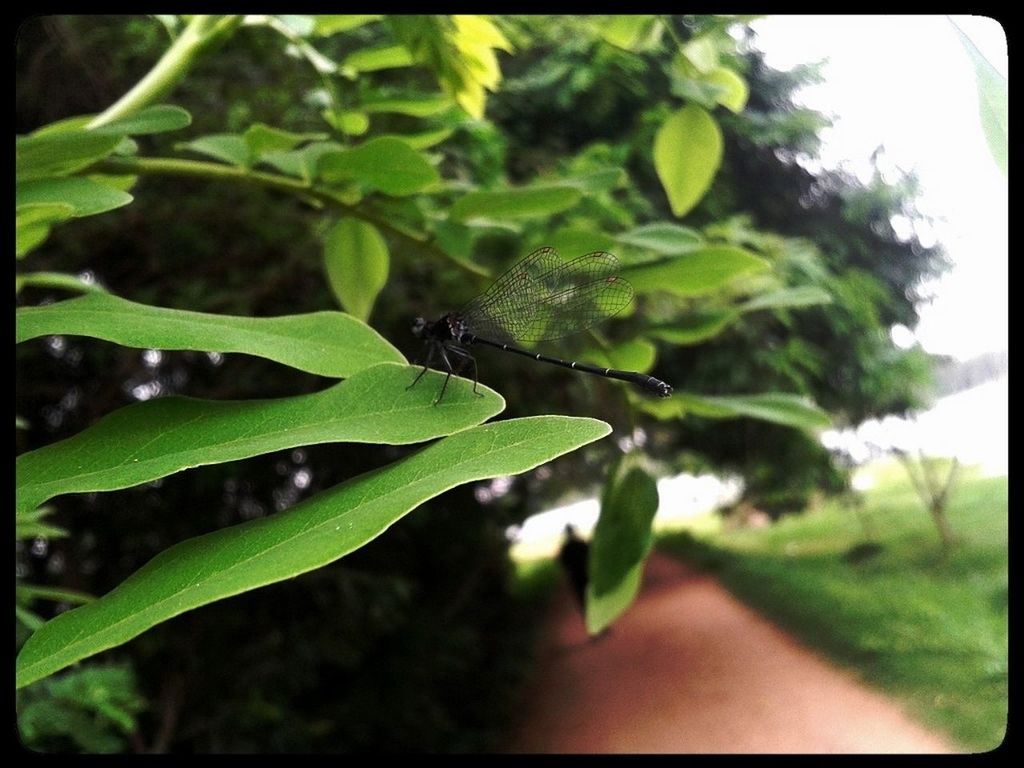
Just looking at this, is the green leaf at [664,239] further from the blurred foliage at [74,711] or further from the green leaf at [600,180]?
the blurred foliage at [74,711]

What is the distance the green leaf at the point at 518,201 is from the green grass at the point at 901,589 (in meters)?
0.28

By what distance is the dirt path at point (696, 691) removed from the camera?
0.41 meters

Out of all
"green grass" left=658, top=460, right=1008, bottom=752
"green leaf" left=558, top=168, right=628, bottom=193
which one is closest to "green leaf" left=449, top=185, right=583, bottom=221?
"green leaf" left=558, top=168, right=628, bottom=193

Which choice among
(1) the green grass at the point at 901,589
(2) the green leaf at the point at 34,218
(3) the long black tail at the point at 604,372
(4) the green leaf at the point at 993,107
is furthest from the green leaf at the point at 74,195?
(1) the green grass at the point at 901,589

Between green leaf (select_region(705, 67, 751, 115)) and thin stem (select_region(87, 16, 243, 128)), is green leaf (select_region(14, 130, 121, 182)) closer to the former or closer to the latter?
thin stem (select_region(87, 16, 243, 128))

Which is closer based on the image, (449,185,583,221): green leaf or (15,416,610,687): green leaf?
(15,416,610,687): green leaf

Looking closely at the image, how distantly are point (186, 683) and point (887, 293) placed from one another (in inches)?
27.1

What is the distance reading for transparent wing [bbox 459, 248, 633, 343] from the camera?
0.95 feet

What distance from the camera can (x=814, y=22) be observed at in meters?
0.36

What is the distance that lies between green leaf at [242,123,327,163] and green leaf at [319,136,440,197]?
2 centimetres

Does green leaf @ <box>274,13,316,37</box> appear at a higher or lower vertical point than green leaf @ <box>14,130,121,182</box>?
higher

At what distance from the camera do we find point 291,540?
0.45ft

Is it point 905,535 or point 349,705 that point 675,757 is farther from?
point 349,705
